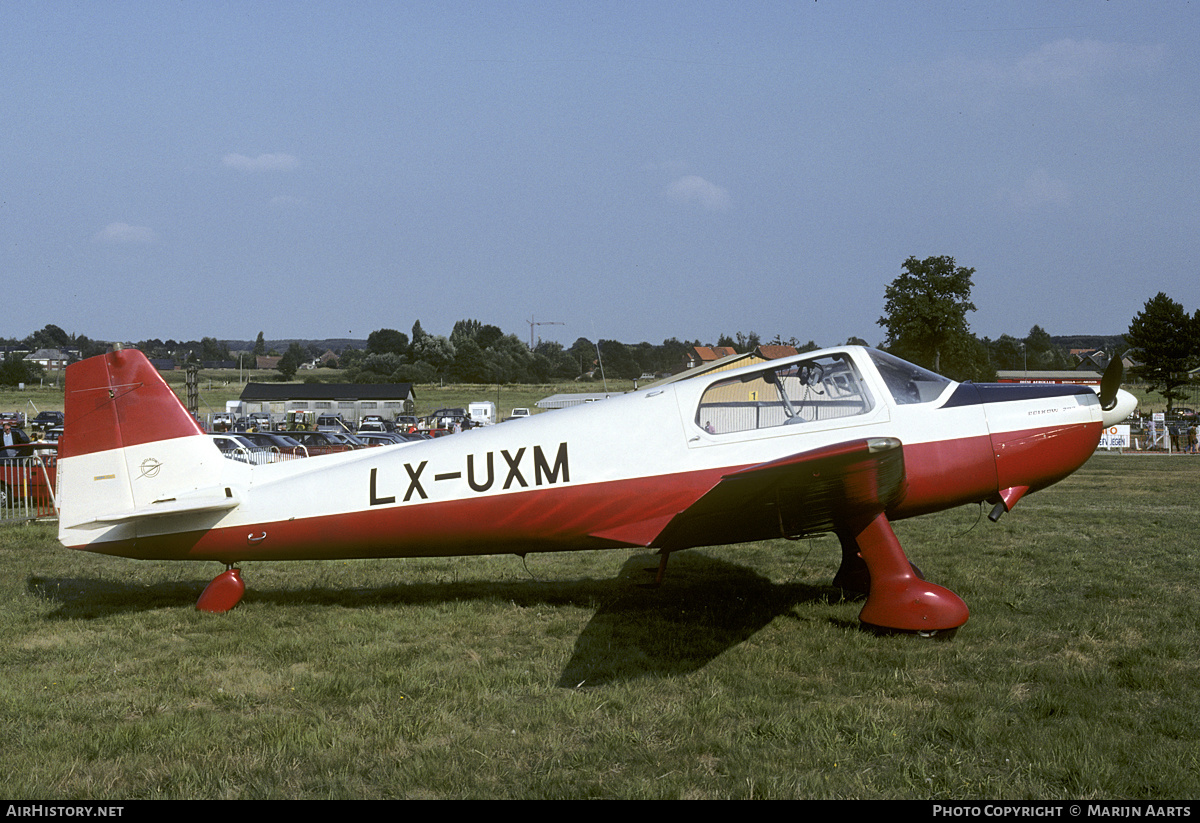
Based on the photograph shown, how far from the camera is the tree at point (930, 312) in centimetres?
4981

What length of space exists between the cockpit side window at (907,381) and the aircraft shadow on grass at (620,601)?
1.84 meters

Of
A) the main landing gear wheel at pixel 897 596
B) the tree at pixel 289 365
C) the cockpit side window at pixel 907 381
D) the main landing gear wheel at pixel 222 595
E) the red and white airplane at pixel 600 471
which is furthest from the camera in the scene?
the tree at pixel 289 365

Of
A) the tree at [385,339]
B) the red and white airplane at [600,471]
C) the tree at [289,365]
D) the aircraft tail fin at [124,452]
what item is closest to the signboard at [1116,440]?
the red and white airplane at [600,471]

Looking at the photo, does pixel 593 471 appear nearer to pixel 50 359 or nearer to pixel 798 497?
pixel 798 497

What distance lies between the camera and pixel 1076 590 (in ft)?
24.5

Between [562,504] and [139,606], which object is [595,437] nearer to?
[562,504]

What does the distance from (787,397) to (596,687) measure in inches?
103

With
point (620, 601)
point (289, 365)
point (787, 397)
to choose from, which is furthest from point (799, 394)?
point (289, 365)

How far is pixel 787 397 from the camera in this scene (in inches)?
247

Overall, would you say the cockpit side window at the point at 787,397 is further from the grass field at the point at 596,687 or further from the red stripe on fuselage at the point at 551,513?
the grass field at the point at 596,687

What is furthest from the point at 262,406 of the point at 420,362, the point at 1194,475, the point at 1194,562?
the point at 1194,562

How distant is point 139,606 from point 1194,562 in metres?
10.4

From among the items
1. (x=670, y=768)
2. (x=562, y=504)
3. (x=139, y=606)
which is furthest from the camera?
(x=139, y=606)

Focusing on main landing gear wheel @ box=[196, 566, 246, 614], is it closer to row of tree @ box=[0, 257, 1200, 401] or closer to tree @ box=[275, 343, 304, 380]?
row of tree @ box=[0, 257, 1200, 401]
